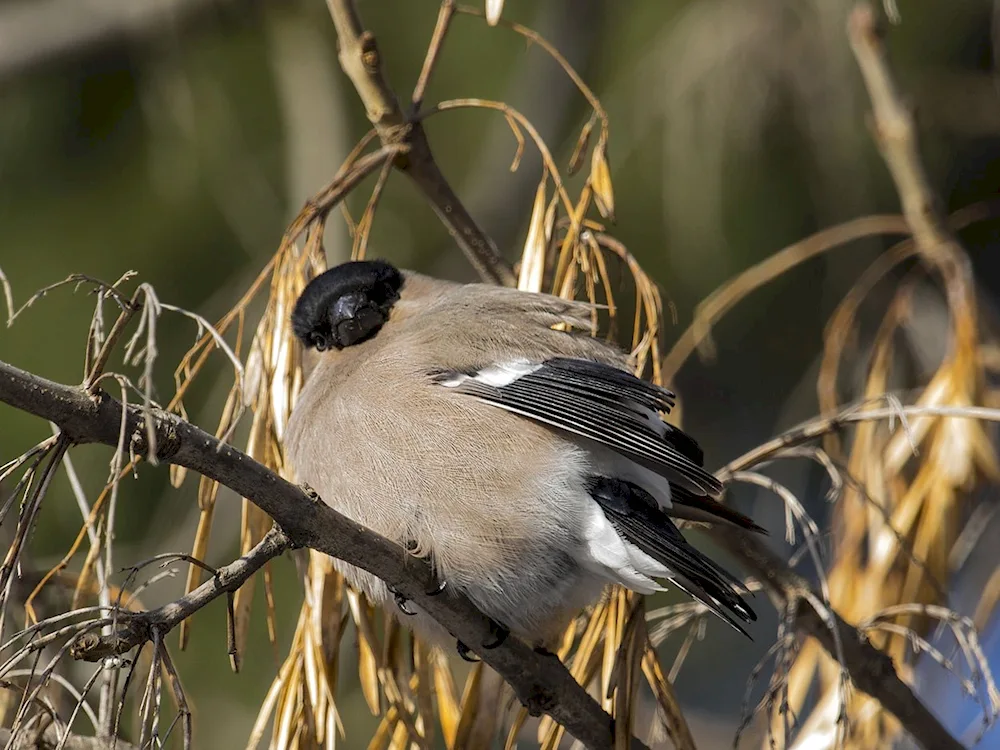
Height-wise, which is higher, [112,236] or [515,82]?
[515,82]

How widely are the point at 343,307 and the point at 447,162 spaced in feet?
8.71

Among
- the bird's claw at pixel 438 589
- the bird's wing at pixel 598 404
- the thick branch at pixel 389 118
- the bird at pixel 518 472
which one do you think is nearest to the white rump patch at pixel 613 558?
the bird at pixel 518 472

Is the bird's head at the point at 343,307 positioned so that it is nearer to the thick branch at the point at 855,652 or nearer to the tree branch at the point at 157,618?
the thick branch at the point at 855,652

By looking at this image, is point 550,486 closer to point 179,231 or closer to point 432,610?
point 432,610

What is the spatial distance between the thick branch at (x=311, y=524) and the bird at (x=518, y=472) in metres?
0.08

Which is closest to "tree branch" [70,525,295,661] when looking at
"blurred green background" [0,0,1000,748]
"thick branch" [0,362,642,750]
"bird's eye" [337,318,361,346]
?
"thick branch" [0,362,642,750]

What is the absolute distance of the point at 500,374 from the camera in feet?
8.93

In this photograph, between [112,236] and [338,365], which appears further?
[112,236]

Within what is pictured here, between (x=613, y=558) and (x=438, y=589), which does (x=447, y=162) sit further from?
(x=438, y=589)

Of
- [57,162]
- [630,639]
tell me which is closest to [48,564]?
[57,162]

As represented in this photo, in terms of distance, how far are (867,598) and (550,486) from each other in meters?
0.96

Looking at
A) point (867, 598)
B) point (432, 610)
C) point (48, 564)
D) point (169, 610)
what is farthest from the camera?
point (48, 564)

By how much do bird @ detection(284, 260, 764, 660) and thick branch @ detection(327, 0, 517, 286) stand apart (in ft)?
0.85

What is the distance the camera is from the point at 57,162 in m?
5.16
